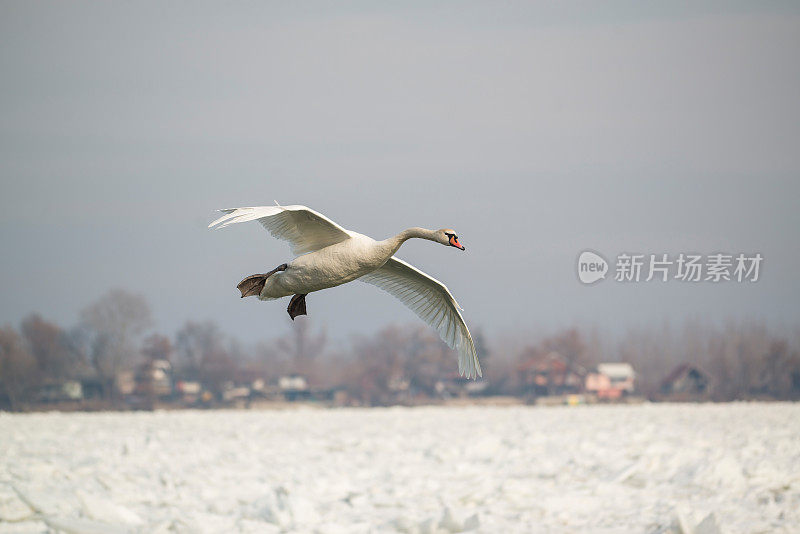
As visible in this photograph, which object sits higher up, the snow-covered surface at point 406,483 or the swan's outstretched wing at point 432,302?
the swan's outstretched wing at point 432,302

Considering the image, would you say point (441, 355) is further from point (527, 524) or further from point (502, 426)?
point (527, 524)

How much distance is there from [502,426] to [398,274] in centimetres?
2748

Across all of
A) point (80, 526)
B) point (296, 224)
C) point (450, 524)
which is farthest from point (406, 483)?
point (296, 224)

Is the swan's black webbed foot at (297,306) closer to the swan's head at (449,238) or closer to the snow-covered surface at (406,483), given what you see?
the swan's head at (449,238)

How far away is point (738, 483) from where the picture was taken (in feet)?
58.7

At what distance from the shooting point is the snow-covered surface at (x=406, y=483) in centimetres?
1609

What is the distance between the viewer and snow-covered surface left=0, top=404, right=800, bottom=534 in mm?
16094

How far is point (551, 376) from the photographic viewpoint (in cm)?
6619

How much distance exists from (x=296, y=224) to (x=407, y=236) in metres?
1.02

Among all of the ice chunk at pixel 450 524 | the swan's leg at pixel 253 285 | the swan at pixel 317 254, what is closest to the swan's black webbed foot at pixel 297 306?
the swan at pixel 317 254

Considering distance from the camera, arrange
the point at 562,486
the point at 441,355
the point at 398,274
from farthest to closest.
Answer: the point at 441,355, the point at 562,486, the point at 398,274

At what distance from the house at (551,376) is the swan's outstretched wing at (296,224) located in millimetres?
60432

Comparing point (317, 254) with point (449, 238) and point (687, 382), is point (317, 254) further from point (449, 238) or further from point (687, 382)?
point (687, 382)

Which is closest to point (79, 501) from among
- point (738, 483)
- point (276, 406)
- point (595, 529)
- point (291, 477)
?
point (291, 477)
